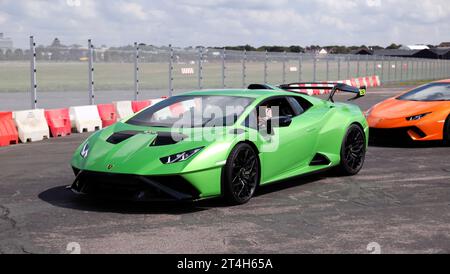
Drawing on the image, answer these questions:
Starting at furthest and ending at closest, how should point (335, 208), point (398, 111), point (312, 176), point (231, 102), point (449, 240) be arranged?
point (398, 111) → point (312, 176) → point (231, 102) → point (335, 208) → point (449, 240)

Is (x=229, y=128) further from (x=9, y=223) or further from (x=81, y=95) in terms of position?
(x=81, y=95)

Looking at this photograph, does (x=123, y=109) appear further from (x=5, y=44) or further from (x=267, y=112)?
(x=267, y=112)

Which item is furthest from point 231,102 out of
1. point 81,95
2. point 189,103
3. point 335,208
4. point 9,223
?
point 81,95

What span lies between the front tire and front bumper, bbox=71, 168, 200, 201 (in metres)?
0.41

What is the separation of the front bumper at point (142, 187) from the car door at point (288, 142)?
3.92ft

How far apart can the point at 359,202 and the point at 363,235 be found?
4.80 feet

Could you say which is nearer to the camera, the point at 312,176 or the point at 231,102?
the point at 231,102

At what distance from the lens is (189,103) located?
26.0ft

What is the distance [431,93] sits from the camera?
40.1 feet

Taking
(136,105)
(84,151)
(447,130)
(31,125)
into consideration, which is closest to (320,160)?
(84,151)

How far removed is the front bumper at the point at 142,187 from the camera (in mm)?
6348

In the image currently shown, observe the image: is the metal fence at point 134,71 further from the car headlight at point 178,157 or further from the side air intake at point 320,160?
the car headlight at point 178,157

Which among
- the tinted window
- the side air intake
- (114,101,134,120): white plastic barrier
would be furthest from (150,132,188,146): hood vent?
(114,101,134,120): white plastic barrier

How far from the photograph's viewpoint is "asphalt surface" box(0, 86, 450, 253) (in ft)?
17.7
